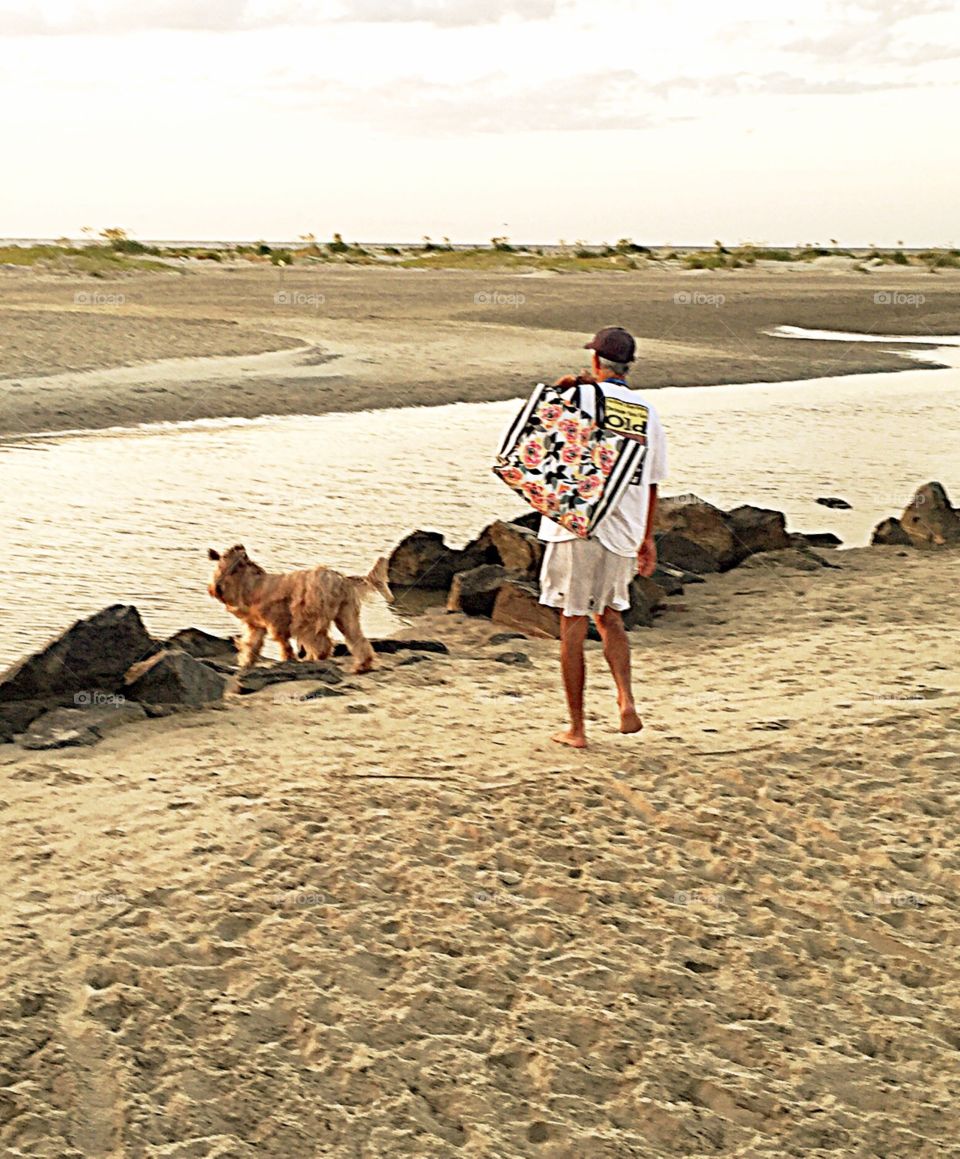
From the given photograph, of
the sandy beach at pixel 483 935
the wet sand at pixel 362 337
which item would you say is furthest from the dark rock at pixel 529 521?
the wet sand at pixel 362 337

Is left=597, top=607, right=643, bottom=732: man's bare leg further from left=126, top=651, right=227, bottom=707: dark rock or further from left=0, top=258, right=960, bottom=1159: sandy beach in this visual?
left=126, top=651, right=227, bottom=707: dark rock

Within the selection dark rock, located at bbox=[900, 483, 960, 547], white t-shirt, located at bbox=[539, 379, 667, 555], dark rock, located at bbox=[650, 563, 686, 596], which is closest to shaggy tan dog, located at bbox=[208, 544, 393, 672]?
white t-shirt, located at bbox=[539, 379, 667, 555]

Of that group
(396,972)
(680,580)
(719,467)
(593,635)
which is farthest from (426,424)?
(396,972)

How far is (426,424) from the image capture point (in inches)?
792

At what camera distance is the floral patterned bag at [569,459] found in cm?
638

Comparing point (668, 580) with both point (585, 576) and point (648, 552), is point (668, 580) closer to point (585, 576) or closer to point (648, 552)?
point (648, 552)

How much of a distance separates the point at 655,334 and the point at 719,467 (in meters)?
14.6

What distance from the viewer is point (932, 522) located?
41.1 ft

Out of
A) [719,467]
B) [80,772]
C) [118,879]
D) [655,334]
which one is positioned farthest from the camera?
[655,334]

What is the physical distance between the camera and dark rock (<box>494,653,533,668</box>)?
347 inches

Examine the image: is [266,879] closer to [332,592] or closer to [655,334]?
[332,592]

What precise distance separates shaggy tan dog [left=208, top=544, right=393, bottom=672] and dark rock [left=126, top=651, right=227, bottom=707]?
87 centimetres

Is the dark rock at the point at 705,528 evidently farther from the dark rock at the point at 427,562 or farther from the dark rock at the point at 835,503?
the dark rock at the point at 835,503

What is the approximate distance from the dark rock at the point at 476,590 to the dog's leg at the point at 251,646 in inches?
74.3
